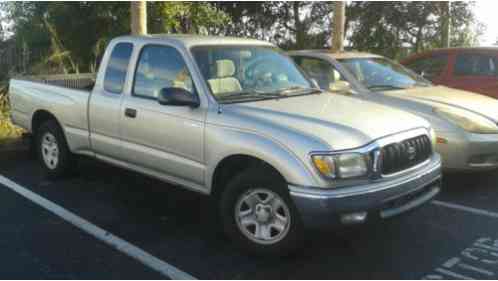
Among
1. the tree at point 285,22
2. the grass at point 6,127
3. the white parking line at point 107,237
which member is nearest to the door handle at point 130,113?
the white parking line at point 107,237

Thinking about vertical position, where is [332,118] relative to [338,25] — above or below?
below

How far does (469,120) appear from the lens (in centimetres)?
589

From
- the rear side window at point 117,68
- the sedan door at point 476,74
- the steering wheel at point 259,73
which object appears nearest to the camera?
the steering wheel at point 259,73

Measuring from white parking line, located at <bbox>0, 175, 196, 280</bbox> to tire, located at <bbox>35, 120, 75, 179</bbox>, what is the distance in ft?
1.45

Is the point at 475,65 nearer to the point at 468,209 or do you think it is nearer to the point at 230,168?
the point at 468,209

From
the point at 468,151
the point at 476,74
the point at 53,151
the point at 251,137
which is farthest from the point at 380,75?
the point at 53,151

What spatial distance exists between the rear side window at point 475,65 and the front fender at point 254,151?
5609mm

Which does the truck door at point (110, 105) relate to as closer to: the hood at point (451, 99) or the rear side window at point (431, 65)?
the hood at point (451, 99)

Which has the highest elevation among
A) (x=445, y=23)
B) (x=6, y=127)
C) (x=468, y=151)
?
(x=445, y=23)

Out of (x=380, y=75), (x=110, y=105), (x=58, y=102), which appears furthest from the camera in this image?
(x=380, y=75)

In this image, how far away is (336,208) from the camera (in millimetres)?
3711

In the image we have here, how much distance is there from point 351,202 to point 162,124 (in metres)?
1.89

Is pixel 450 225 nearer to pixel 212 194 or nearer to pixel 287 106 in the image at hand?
pixel 287 106

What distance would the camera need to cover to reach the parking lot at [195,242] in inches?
155
